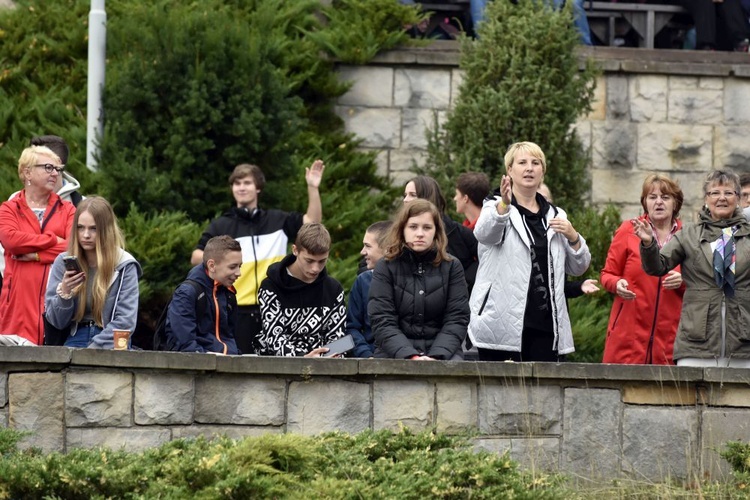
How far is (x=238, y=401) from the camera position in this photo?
712 cm

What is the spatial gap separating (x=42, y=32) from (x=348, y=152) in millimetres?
3040

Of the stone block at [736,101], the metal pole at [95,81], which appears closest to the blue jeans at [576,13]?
the stone block at [736,101]

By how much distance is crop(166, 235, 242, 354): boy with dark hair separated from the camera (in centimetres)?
794

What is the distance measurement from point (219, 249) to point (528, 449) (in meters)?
2.09

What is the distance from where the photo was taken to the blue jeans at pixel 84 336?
762 cm

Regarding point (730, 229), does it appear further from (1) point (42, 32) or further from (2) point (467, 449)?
(1) point (42, 32)

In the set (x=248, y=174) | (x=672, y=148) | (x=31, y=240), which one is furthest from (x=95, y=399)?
(x=672, y=148)

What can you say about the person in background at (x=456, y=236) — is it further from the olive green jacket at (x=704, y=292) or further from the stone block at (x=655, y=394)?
the stone block at (x=655, y=394)

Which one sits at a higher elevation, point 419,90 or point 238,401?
point 419,90

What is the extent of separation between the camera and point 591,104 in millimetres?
13805

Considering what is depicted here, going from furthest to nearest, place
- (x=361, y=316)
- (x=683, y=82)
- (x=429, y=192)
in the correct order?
1. (x=683, y=82)
2. (x=429, y=192)
3. (x=361, y=316)

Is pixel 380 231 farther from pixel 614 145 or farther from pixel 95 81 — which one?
pixel 614 145

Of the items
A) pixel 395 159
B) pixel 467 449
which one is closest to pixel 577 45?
pixel 395 159

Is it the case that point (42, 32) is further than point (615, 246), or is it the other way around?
point (42, 32)
